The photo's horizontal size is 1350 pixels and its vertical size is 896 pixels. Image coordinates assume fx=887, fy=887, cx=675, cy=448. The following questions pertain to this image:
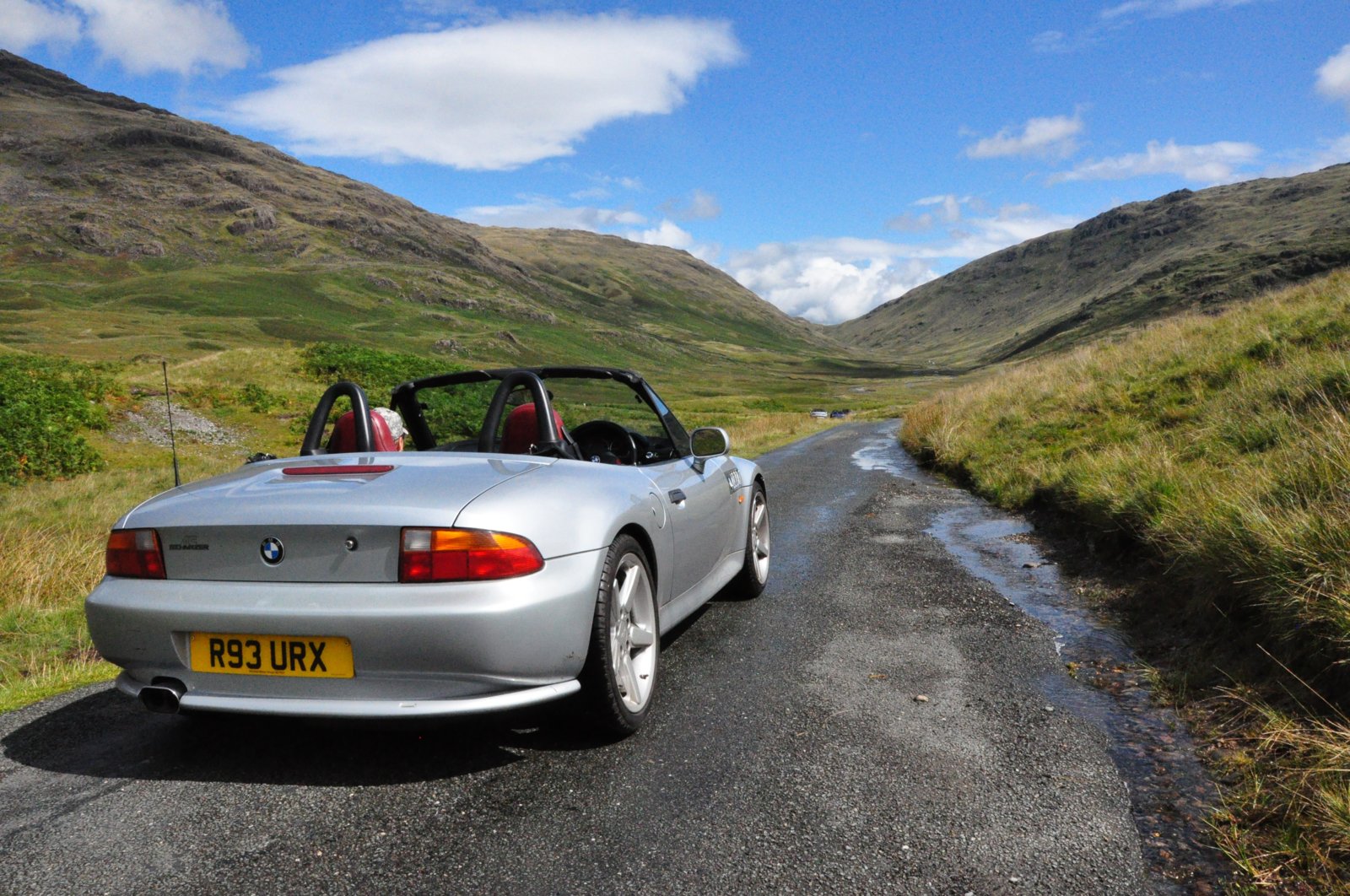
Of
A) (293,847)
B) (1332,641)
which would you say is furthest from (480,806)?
(1332,641)

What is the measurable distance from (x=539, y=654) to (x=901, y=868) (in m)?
1.32

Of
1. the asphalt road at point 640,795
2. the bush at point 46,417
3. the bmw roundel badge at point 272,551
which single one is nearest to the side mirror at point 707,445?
the asphalt road at point 640,795

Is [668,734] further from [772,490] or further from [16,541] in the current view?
→ [772,490]

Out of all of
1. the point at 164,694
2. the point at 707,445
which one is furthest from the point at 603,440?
the point at 164,694

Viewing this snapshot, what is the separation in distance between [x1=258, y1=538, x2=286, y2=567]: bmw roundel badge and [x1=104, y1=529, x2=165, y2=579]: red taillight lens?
1.50 feet

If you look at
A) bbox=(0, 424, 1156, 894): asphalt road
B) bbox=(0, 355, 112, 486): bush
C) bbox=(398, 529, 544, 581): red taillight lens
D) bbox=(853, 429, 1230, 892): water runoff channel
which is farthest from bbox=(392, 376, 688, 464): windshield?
bbox=(0, 355, 112, 486): bush

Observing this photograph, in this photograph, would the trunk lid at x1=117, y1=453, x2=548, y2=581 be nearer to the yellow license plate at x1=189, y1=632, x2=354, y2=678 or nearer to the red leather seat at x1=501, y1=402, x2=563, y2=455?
the yellow license plate at x1=189, y1=632, x2=354, y2=678

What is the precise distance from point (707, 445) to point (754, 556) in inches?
48.9

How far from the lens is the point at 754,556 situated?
237 inches

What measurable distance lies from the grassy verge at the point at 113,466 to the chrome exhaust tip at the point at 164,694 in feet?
4.73

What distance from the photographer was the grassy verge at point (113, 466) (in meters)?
5.35

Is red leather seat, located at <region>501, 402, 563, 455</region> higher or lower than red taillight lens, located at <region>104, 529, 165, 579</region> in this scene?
higher

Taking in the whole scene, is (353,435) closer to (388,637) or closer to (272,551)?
(272,551)

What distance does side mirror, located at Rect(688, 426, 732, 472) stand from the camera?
5.07 meters
